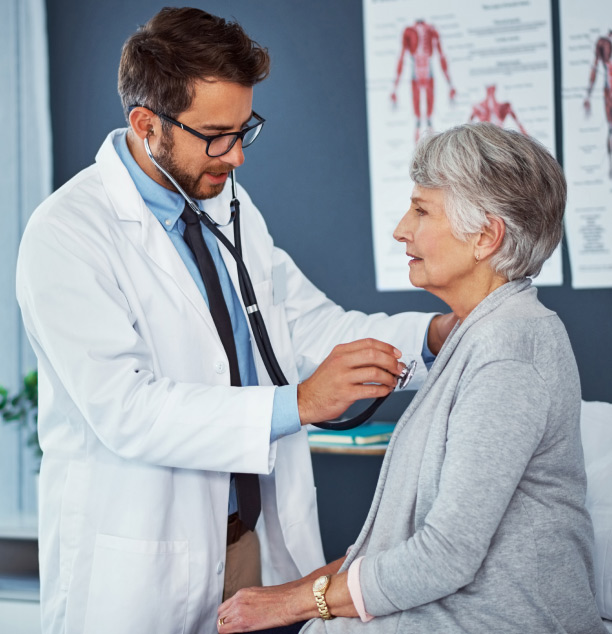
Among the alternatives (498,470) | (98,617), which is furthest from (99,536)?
(498,470)

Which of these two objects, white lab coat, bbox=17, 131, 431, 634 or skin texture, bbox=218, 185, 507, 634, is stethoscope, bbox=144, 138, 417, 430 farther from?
skin texture, bbox=218, 185, 507, 634

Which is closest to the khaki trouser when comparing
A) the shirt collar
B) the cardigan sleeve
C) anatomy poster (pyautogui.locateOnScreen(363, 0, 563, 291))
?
the cardigan sleeve

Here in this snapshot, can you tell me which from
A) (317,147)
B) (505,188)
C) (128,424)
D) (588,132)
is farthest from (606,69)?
(128,424)

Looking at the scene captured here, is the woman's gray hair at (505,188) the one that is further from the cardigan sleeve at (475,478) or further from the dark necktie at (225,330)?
the dark necktie at (225,330)

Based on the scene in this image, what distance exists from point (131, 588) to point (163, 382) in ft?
1.18

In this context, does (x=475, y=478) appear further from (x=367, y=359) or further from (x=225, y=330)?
(x=225, y=330)

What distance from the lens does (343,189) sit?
8.14 ft

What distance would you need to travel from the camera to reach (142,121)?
4.74 feet

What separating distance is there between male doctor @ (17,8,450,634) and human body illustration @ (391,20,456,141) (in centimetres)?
100

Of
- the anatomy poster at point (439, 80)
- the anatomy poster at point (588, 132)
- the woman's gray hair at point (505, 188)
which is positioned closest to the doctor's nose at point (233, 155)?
the woman's gray hair at point (505, 188)

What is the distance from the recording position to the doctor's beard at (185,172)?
1.45 metres

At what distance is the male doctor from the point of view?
1265 mm

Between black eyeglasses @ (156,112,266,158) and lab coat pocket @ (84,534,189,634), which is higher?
black eyeglasses @ (156,112,266,158)

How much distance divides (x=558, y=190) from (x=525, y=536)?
1.74 feet
